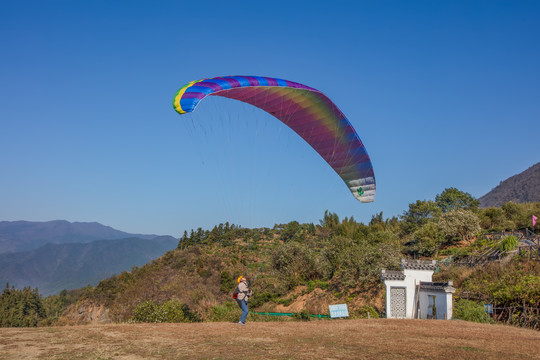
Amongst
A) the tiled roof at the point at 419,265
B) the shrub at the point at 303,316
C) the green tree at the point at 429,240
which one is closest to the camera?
the shrub at the point at 303,316

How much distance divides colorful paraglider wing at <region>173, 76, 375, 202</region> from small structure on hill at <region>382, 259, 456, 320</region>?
160 inches

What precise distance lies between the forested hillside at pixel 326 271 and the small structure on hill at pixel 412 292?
0.96 m

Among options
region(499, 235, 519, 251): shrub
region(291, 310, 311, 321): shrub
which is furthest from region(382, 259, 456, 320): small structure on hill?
region(499, 235, 519, 251): shrub

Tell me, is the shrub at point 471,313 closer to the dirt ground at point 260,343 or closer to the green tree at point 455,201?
the dirt ground at point 260,343

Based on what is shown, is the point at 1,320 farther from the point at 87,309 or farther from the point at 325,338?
the point at 325,338

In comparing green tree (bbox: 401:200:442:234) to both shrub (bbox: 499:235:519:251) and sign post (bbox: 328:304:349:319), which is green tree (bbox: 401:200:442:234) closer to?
shrub (bbox: 499:235:519:251)

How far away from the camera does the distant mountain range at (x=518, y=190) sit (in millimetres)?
127562

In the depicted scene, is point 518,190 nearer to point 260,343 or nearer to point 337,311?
point 337,311

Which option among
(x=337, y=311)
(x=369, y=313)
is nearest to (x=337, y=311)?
(x=337, y=311)

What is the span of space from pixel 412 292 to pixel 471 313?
3.12 metres

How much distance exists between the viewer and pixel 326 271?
115 feet

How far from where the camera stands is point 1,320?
48.8 m

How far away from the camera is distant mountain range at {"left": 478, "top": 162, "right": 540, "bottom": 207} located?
128 m

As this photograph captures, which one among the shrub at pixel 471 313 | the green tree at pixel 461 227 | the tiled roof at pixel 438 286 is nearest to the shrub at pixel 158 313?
the tiled roof at pixel 438 286
